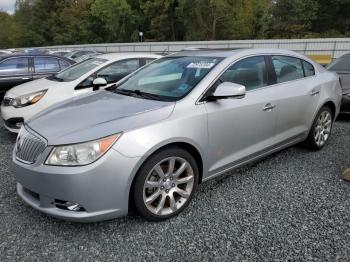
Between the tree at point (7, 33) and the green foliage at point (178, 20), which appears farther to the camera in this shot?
the tree at point (7, 33)

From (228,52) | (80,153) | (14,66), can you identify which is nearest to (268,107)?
(228,52)

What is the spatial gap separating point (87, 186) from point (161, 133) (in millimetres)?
732

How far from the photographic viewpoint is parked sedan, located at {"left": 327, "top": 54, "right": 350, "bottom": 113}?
6316mm

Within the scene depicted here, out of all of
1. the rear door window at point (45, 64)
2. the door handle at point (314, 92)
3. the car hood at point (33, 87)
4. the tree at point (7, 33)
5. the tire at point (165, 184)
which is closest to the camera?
the tire at point (165, 184)

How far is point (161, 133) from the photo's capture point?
9.47 ft

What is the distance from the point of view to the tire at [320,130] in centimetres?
467

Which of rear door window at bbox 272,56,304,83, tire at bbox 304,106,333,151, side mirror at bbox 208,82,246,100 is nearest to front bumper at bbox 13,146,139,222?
side mirror at bbox 208,82,246,100

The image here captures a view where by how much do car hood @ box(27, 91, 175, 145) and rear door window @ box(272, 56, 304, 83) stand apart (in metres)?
1.65

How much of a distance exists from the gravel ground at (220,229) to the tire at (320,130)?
887 millimetres

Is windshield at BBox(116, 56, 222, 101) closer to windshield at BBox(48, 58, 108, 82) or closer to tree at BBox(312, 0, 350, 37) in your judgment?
windshield at BBox(48, 58, 108, 82)

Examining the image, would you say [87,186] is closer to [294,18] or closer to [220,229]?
[220,229]

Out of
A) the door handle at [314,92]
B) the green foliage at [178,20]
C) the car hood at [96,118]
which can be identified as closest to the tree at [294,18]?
the green foliage at [178,20]

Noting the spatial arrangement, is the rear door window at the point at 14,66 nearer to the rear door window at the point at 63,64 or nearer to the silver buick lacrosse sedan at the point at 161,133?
the rear door window at the point at 63,64

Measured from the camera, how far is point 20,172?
292cm
